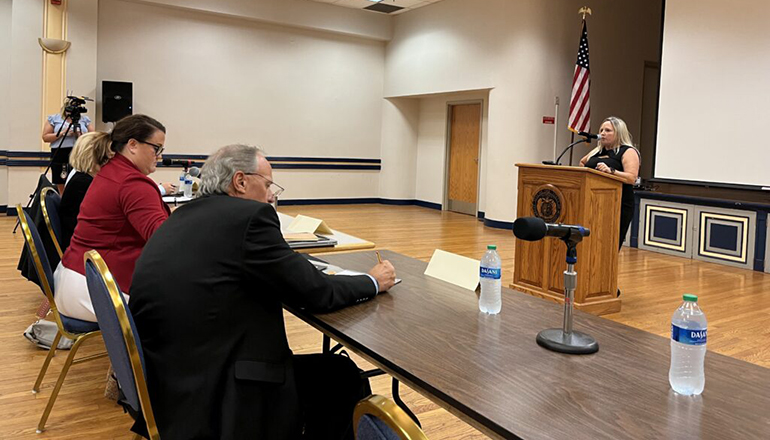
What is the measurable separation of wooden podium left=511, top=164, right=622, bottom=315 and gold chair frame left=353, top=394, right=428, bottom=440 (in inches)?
144

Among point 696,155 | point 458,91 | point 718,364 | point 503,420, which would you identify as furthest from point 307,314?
point 458,91

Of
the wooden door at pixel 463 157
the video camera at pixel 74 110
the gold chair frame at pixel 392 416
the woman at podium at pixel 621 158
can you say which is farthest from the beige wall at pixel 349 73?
the gold chair frame at pixel 392 416

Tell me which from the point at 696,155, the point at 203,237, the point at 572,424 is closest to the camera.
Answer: the point at 572,424

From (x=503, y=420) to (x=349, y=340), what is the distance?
0.50 meters

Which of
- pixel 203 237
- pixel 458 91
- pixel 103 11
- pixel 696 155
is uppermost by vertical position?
pixel 103 11

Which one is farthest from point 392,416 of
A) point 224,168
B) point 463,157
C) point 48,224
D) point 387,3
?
point 387,3

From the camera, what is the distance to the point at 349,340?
1412 mm

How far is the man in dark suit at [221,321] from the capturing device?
4.58 ft

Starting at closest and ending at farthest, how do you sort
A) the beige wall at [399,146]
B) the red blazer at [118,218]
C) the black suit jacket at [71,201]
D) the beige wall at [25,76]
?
the red blazer at [118,218]
the black suit jacket at [71,201]
the beige wall at [25,76]
the beige wall at [399,146]

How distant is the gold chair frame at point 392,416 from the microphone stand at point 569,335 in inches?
29.6

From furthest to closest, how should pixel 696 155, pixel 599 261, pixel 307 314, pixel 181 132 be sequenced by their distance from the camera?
pixel 181 132, pixel 696 155, pixel 599 261, pixel 307 314

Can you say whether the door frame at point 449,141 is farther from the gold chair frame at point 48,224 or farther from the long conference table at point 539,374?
the long conference table at point 539,374

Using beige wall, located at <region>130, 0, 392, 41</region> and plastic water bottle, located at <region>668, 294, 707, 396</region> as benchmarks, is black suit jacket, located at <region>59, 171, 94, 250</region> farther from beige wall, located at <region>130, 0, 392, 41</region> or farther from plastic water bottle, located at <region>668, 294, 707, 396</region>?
beige wall, located at <region>130, 0, 392, 41</region>

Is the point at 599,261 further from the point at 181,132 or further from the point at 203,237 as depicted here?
the point at 181,132
